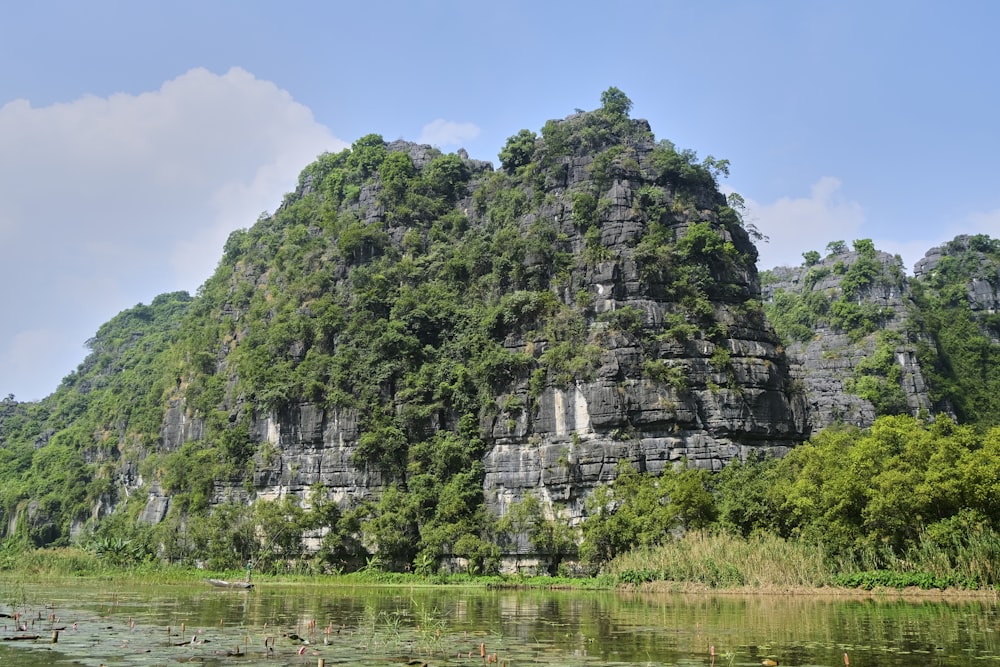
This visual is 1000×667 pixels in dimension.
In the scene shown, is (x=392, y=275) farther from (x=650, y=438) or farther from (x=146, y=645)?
(x=146, y=645)

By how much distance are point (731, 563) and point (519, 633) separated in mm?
17869

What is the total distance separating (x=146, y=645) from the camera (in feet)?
50.6

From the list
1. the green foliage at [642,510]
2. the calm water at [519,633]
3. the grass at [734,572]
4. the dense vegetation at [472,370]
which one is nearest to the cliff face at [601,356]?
the dense vegetation at [472,370]

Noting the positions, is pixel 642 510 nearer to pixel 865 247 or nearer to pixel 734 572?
pixel 734 572

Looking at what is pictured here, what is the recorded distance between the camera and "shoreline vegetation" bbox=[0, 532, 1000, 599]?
29.2 metres

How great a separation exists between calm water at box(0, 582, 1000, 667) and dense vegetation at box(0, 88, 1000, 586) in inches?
430

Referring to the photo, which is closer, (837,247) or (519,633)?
(519,633)

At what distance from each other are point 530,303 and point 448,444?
11.3 m

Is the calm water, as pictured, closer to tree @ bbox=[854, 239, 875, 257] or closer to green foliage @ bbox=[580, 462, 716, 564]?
green foliage @ bbox=[580, 462, 716, 564]

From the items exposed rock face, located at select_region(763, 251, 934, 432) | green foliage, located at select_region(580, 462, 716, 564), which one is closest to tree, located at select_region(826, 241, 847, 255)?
exposed rock face, located at select_region(763, 251, 934, 432)

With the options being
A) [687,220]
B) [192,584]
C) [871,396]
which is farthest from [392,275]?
[871,396]

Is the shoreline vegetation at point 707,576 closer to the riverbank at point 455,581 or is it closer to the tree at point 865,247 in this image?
the riverbank at point 455,581

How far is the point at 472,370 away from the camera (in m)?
59.3

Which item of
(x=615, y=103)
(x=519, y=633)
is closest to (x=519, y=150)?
(x=615, y=103)
